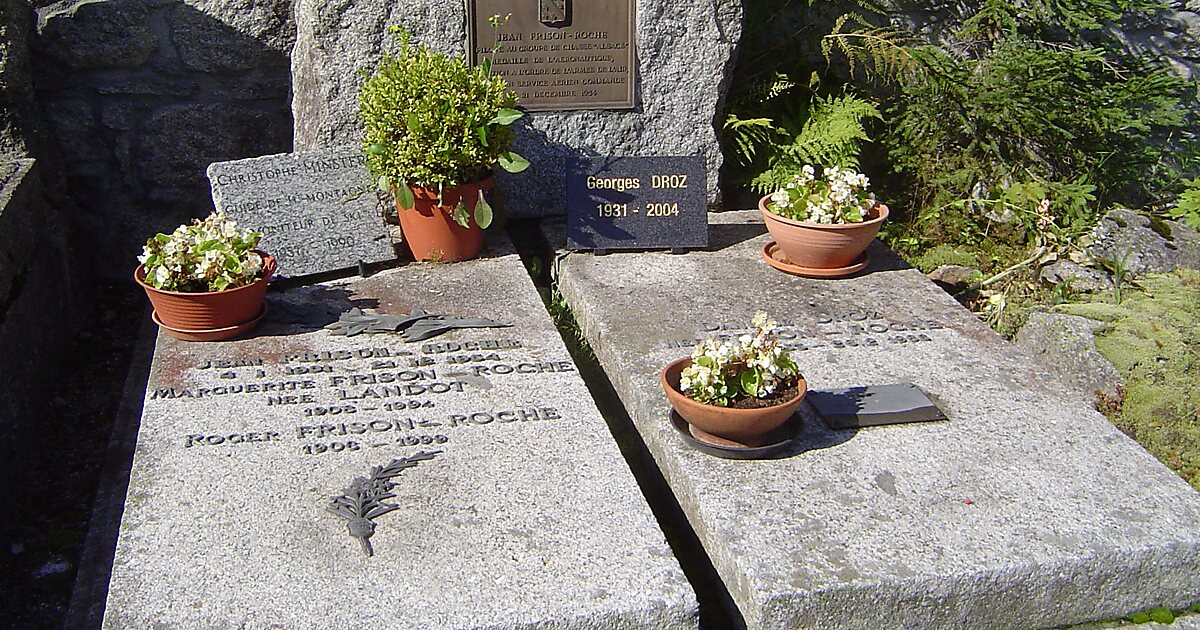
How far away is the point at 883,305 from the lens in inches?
166

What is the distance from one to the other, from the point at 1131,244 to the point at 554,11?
2811 mm

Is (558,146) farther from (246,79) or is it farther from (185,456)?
(185,456)

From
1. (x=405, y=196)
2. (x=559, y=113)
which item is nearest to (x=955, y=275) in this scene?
(x=559, y=113)

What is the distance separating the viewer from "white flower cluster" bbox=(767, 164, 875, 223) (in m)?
4.37

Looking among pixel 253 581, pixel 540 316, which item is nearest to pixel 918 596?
pixel 253 581

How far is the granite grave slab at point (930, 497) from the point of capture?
262cm

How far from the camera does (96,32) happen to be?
4988mm

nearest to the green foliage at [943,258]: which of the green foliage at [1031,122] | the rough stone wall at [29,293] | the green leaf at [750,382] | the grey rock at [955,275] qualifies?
the grey rock at [955,275]

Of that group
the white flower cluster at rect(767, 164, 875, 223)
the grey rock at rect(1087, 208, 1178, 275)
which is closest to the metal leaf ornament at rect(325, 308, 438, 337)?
the white flower cluster at rect(767, 164, 875, 223)

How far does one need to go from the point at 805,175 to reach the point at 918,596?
2.36 m

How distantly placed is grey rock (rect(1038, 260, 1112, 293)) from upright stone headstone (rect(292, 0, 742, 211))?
1.59m

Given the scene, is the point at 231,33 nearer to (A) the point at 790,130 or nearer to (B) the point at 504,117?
(B) the point at 504,117

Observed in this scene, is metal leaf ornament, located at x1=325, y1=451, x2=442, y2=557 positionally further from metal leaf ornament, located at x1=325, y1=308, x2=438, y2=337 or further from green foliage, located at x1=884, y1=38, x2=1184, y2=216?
green foliage, located at x1=884, y1=38, x2=1184, y2=216

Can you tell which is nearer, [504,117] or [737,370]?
[737,370]
